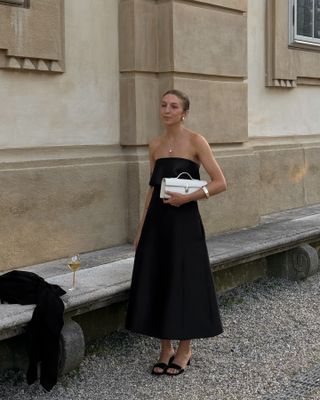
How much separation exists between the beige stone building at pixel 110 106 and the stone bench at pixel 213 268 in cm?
27

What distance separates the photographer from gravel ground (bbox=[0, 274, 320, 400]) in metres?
4.18

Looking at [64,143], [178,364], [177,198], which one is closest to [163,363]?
[178,364]

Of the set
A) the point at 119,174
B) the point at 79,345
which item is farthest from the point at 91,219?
the point at 79,345

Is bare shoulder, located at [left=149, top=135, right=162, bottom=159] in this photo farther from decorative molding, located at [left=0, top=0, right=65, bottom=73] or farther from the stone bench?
decorative molding, located at [left=0, top=0, right=65, bottom=73]

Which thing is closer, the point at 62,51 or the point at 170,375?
the point at 170,375

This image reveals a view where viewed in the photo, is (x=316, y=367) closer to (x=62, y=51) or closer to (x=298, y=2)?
(x=62, y=51)

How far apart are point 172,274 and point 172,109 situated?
1027 millimetres

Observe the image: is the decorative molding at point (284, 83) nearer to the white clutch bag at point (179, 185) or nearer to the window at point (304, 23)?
the window at point (304, 23)

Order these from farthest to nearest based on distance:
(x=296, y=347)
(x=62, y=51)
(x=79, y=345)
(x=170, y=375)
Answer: (x=62, y=51), (x=296, y=347), (x=170, y=375), (x=79, y=345)

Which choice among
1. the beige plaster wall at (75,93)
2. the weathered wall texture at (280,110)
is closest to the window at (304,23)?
the weathered wall texture at (280,110)

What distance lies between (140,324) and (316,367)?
124cm

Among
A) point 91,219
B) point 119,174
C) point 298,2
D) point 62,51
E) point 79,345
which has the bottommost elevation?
point 79,345

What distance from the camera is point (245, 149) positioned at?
6.99m

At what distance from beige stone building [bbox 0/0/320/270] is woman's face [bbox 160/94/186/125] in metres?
1.41
